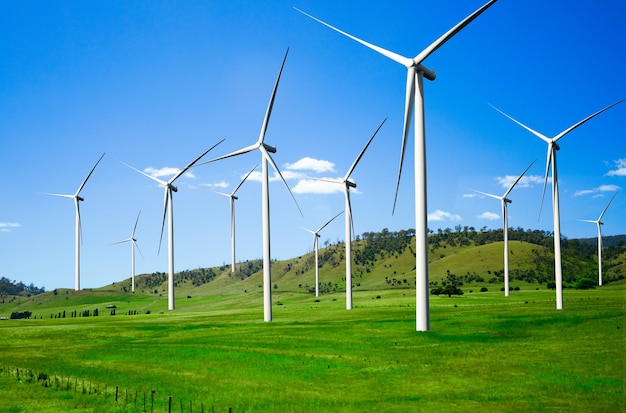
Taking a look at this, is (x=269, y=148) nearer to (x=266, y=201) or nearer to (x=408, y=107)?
(x=266, y=201)

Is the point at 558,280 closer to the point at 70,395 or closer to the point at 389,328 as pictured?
the point at 389,328

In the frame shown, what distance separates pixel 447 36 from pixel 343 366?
104 ft

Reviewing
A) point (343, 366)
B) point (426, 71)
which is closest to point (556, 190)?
point (426, 71)

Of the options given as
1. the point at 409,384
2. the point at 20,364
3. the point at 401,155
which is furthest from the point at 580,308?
the point at 20,364

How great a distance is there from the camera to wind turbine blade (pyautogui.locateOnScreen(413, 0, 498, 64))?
2136 inches

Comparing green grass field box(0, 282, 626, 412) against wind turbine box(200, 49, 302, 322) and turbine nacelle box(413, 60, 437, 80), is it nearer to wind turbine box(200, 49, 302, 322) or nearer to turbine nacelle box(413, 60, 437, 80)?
wind turbine box(200, 49, 302, 322)

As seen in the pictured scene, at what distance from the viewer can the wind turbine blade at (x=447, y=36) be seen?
2136 inches

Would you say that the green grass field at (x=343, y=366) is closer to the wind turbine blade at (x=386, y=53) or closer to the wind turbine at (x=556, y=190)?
the wind turbine at (x=556, y=190)

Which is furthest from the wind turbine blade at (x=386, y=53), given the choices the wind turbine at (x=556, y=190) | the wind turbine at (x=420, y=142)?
the wind turbine at (x=556, y=190)

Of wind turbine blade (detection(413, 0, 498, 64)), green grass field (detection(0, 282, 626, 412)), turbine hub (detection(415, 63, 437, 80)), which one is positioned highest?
wind turbine blade (detection(413, 0, 498, 64))

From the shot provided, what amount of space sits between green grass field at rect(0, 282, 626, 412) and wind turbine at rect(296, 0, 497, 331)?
11.5 ft

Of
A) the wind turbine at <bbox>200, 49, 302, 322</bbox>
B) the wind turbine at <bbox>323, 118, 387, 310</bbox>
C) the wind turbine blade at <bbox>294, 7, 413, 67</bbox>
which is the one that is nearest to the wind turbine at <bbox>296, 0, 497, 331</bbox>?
the wind turbine blade at <bbox>294, 7, 413, 67</bbox>

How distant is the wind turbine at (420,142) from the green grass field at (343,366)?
3517 millimetres

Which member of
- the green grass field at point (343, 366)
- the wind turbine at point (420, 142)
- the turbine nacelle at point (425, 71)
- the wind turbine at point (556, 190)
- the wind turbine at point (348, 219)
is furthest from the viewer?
the wind turbine at point (348, 219)
